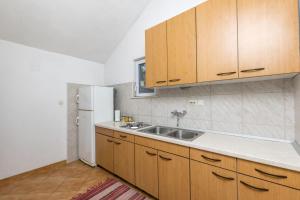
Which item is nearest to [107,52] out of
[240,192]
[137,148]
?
[137,148]

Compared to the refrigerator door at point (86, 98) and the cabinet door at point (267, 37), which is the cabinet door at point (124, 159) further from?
the cabinet door at point (267, 37)

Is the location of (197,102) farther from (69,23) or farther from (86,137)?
(69,23)

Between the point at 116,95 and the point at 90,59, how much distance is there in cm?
100

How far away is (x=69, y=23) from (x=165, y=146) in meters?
2.39

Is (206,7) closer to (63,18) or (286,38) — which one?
(286,38)

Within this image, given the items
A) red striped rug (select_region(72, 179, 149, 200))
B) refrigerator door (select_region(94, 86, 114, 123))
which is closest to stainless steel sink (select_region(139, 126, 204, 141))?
red striped rug (select_region(72, 179, 149, 200))

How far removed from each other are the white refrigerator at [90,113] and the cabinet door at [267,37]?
2221mm

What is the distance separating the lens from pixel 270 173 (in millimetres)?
964

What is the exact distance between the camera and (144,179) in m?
1.80

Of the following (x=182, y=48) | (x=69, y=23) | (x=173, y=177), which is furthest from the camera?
(x=69, y=23)

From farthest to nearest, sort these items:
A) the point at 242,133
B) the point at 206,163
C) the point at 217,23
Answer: the point at 242,133, the point at 217,23, the point at 206,163

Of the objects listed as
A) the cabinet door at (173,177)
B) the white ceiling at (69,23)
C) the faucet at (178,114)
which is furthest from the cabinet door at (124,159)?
the white ceiling at (69,23)

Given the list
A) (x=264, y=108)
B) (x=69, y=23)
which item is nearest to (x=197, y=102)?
(x=264, y=108)

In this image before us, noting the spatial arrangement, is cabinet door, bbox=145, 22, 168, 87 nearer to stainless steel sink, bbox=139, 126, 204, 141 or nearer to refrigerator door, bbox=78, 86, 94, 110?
stainless steel sink, bbox=139, 126, 204, 141
